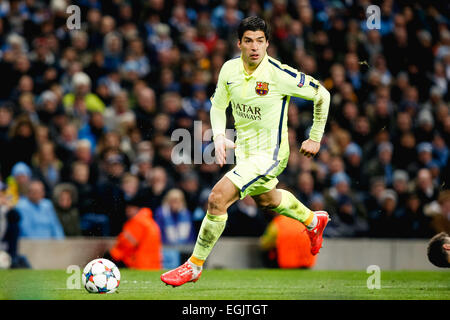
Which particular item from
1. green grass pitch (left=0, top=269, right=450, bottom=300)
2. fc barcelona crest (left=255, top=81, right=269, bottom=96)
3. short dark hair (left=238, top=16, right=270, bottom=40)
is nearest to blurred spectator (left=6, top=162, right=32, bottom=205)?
green grass pitch (left=0, top=269, right=450, bottom=300)

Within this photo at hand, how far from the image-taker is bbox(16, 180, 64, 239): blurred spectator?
11602mm

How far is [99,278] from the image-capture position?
8.02 m

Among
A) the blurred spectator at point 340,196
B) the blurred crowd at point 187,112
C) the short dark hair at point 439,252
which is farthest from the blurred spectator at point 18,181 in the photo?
the short dark hair at point 439,252

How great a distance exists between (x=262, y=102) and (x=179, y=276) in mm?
1895

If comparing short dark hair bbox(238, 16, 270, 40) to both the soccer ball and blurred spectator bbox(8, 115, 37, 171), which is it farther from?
blurred spectator bbox(8, 115, 37, 171)

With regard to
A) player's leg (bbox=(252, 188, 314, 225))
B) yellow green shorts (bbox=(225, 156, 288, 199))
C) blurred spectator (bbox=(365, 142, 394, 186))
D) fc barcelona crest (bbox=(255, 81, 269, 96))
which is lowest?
blurred spectator (bbox=(365, 142, 394, 186))

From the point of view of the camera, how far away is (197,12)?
50.7 feet

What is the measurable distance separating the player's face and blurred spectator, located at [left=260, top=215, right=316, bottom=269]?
4007mm

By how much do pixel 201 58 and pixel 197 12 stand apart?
164 cm

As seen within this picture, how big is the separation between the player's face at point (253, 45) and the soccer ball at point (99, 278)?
245 cm

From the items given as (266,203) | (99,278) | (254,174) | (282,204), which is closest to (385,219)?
(282,204)
